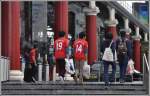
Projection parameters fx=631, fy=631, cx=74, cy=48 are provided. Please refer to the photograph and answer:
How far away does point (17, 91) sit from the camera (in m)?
15.4

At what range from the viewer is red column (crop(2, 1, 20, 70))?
952 inches

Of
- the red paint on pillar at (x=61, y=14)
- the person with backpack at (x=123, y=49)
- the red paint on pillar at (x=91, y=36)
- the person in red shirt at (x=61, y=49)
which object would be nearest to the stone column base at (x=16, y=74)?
the red paint on pillar at (x=61, y=14)

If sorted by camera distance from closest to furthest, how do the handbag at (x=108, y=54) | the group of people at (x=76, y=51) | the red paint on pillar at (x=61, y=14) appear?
the handbag at (x=108, y=54), the group of people at (x=76, y=51), the red paint on pillar at (x=61, y=14)

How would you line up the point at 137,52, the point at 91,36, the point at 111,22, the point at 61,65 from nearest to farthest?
1. the point at 61,65
2. the point at 91,36
3. the point at 111,22
4. the point at 137,52

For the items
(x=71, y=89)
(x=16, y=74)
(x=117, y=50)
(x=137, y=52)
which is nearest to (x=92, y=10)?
(x=16, y=74)

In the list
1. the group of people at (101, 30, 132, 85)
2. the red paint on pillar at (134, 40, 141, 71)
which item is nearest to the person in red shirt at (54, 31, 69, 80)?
the group of people at (101, 30, 132, 85)

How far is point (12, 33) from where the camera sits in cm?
2425

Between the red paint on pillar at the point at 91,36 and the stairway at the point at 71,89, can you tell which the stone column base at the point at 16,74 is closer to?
the stairway at the point at 71,89

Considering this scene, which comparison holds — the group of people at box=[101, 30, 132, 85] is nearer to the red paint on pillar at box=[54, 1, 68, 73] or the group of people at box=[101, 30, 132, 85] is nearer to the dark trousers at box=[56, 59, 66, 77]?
the dark trousers at box=[56, 59, 66, 77]

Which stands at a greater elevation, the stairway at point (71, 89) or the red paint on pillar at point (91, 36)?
the red paint on pillar at point (91, 36)

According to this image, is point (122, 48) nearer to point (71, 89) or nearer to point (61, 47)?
point (61, 47)

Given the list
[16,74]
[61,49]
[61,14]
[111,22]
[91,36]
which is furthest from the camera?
[111,22]

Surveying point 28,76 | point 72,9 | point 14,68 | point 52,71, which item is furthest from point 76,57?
point 72,9

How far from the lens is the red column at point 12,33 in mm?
24188
